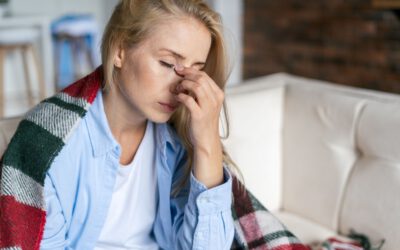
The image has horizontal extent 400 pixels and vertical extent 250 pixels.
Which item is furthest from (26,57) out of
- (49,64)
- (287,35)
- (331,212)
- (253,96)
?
(331,212)

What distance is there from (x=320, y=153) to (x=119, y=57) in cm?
83

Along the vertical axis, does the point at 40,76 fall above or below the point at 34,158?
below

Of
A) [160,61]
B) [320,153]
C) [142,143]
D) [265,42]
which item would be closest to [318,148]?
[320,153]

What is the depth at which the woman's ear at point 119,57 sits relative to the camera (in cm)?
120

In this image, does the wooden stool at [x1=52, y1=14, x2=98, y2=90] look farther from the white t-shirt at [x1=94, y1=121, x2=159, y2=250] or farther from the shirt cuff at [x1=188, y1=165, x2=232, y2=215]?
the shirt cuff at [x1=188, y1=165, x2=232, y2=215]

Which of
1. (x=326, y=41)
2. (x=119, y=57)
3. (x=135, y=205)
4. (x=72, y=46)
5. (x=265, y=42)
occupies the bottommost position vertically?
(x=72, y=46)

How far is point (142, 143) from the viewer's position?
4.32 feet

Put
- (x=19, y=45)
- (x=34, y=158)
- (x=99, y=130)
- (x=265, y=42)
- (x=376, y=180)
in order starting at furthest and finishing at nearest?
(x=265, y=42) < (x=19, y=45) < (x=376, y=180) < (x=99, y=130) < (x=34, y=158)

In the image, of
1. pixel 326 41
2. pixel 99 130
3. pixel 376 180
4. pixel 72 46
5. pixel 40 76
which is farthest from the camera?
pixel 72 46

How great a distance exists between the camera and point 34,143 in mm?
1127

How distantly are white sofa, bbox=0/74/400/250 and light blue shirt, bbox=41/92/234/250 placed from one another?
1.47 feet

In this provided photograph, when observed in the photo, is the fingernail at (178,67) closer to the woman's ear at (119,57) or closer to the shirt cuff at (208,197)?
the woman's ear at (119,57)

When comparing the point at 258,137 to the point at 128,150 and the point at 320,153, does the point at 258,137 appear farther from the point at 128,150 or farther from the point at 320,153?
the point at 128,150

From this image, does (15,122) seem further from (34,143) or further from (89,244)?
(89,244)
